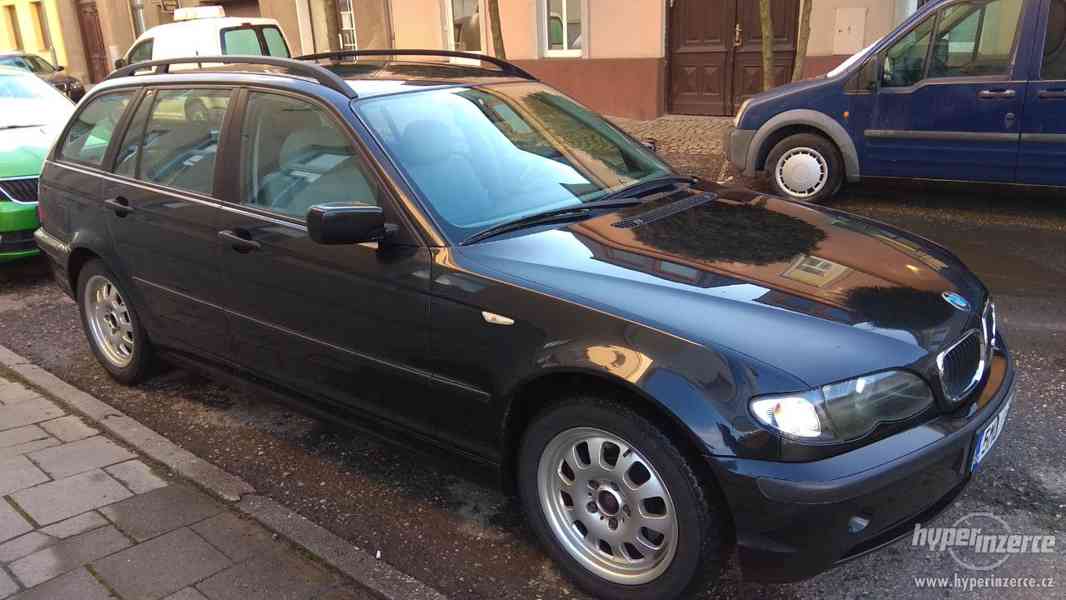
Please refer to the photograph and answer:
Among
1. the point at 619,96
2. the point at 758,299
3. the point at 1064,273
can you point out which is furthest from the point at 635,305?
the point at 619,96

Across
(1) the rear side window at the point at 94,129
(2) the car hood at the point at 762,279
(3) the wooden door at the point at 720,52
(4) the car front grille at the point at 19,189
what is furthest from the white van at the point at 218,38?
(2) the car hood at the point at 762,279

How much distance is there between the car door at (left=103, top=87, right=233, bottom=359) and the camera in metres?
3.87

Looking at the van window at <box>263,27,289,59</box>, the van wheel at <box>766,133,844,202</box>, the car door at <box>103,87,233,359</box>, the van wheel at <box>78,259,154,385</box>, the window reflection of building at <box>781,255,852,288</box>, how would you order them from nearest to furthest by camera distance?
the window reflection of building at <box>781,255,852,288</box> → the car door at <box>103,87,233,359</box> → the van wheel at <box>78,259,154,385</box> → the van wheel at <box>766,133,844,202</box> → the van window at <box>263,27,289,59</box>

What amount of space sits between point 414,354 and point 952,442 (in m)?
1.78

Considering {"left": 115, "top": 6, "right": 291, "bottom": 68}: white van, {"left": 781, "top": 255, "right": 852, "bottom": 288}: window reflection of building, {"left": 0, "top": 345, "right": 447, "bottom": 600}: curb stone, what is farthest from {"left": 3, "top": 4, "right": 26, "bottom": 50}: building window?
{"left": 781, "top": 255, "right": 852, "bottom": 288}: window reflection of building

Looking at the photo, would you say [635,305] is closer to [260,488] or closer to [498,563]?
[498,563]

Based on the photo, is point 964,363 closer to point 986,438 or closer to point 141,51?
point 986,438

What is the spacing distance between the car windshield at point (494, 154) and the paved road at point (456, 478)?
39.9 inches

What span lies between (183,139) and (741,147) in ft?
18.3

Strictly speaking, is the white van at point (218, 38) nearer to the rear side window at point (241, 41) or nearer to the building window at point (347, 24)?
the rear side window at point (241, 41)

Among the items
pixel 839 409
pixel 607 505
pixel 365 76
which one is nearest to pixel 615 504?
pixel 607 505

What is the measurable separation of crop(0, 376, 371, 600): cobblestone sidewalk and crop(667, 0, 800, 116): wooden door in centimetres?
1059

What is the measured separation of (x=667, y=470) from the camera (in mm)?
2488

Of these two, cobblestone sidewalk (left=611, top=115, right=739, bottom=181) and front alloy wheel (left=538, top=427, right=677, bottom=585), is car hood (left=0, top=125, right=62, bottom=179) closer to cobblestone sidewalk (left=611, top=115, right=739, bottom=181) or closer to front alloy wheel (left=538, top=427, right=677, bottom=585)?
cobblestone sidewalk (left=611, top=115, right=739, bottom=181)
